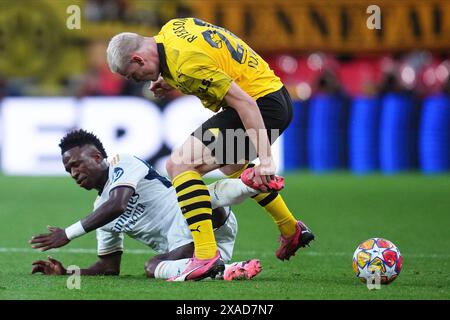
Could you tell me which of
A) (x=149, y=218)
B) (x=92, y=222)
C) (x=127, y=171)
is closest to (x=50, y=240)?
(x=92, y=222)

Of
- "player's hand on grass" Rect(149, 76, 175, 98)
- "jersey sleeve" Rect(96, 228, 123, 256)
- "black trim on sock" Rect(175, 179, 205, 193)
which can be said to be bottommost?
"jersey sleeve" Rect(96, 228, 123, 256)

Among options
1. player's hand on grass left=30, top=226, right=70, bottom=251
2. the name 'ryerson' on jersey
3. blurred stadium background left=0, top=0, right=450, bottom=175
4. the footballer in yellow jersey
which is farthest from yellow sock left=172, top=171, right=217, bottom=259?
blurred stadium background left=0, top=0, right=450, bottom=175

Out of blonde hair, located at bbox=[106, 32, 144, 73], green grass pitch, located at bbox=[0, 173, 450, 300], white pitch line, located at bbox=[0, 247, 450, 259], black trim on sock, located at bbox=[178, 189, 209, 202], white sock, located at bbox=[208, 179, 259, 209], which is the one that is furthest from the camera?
white pitch line, located at bbox=[0, 247, 450, 259]

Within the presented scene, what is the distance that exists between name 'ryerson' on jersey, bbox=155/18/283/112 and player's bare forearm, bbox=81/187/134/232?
0.80 metres

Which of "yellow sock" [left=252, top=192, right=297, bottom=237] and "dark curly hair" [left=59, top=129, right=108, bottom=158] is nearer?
"dark curly hair" [left=59, top=129, right=108, bottom=158]

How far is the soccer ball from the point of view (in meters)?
6.56

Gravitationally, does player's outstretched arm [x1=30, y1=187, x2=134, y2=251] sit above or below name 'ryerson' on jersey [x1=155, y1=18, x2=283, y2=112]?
below

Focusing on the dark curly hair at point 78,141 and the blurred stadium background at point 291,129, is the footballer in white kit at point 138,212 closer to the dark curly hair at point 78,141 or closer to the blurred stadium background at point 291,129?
the dark curly hair at point 78,141

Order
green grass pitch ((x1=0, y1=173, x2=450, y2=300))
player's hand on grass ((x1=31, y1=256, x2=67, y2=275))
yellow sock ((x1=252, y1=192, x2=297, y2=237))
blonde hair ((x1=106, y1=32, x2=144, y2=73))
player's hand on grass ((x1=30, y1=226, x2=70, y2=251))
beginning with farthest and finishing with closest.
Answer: yellow sock ((x1=252, y1=192, x2=297, y2=237)) < player's hand on grass ((x1=31, y1=256, x2=67, y2=275)) < blonde hair ((x1=106, y1=32, x2=144, y2=73)) < player's hand on grass ((x1=30, y1=226, x2=70, y2=251)) < green grass pitch ((x1=0, y1=173, x2=450, y2=300))

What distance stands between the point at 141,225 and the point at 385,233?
347 cm

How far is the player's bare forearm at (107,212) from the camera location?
21.9ft

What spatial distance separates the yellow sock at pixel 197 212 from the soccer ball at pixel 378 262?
0.93 m

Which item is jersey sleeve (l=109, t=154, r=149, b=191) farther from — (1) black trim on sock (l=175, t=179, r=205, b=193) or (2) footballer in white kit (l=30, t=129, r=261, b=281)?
(1) black trim on sock (l=175, t=179, r=205, b=193)
